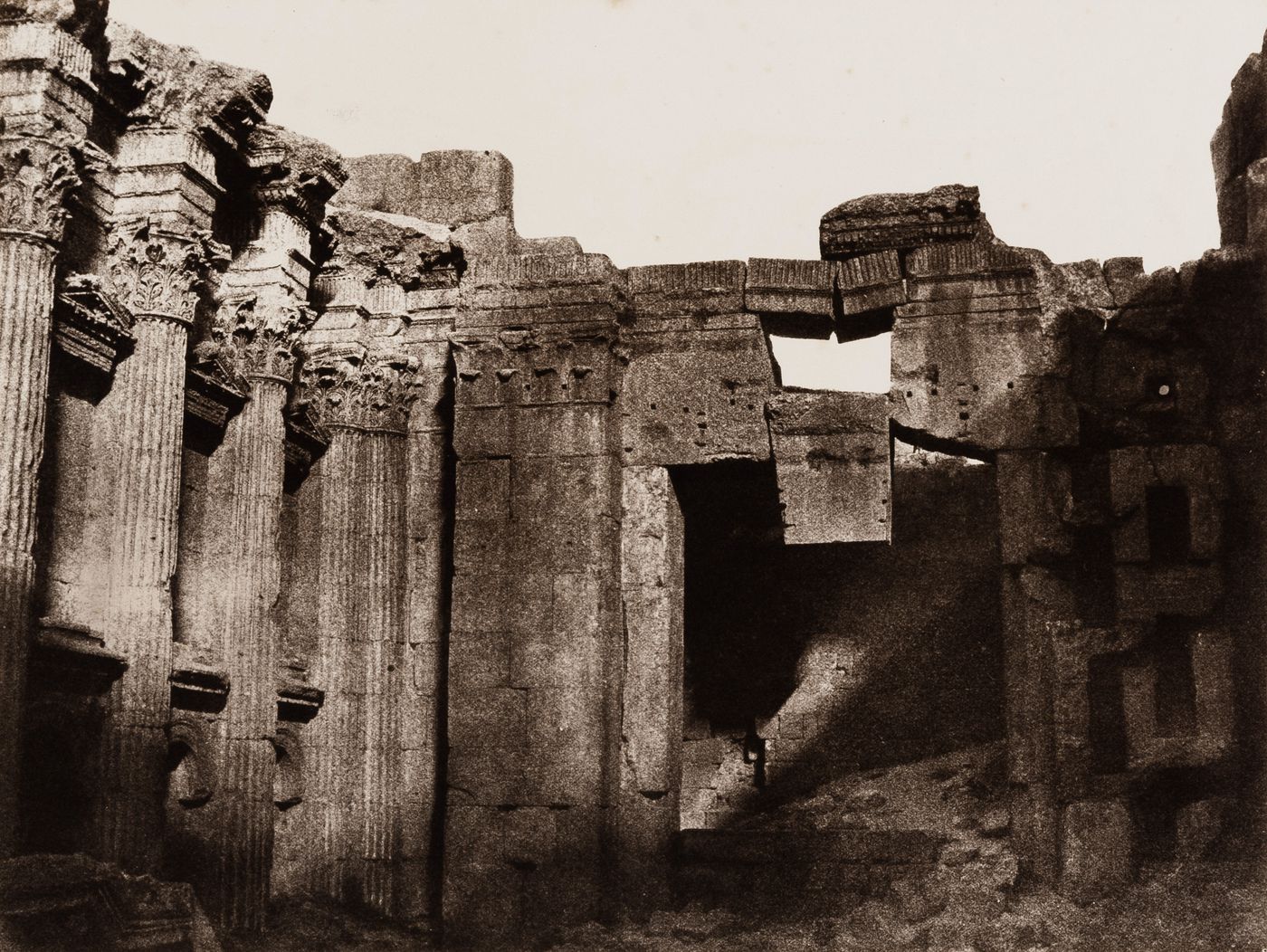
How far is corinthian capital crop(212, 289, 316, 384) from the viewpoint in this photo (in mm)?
10914

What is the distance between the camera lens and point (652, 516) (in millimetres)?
12148

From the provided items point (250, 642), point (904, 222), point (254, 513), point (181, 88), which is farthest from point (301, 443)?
point (904, 222)

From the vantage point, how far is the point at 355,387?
41.4 feet

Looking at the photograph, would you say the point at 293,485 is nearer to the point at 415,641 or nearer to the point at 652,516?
the point at 415,641

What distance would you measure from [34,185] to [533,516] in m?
4.69

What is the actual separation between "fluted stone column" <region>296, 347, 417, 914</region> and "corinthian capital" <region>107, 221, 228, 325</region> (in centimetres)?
277

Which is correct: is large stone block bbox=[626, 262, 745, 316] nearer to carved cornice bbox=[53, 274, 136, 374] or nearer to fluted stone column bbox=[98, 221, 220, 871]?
fluted stone column bbox=[98, 221, 220, 871]

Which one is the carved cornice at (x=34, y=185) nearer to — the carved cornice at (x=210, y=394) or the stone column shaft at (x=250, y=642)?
the carved cornice at (x=210, y=394)

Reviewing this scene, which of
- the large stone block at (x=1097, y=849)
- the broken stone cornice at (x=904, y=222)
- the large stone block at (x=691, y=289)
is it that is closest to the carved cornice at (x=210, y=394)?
the large stone block at (x=691, y=289)

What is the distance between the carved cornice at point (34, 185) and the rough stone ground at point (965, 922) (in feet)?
14.8

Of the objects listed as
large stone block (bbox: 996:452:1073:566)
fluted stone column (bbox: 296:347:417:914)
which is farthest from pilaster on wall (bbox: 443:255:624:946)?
large stone block (bbox: 996:452:1073:566)

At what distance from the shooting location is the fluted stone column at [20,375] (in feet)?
26.2

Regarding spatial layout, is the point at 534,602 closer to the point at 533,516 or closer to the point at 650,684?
the point at 533,516

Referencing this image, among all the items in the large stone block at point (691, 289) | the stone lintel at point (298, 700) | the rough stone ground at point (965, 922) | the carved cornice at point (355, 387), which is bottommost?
the rough stone ground at point (965, 922)
